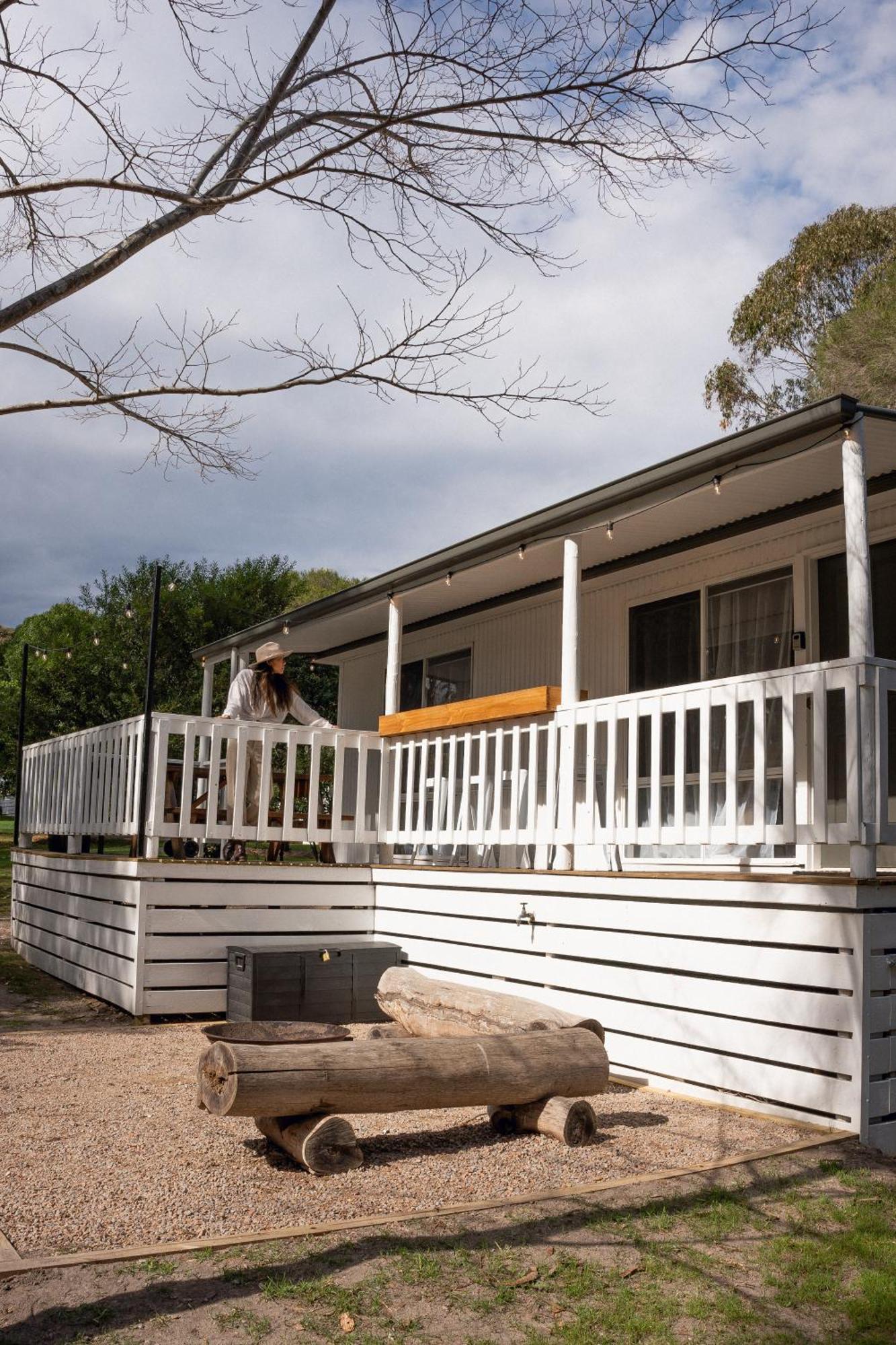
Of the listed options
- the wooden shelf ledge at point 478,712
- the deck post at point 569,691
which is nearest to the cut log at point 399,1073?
the deck post at point 569,691

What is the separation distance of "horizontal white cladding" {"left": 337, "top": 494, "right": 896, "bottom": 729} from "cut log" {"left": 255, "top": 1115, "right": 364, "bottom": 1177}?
486 cm

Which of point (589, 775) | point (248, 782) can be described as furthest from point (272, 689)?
point (589, 775)

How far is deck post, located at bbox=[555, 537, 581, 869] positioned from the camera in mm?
6969

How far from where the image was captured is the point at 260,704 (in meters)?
9.11

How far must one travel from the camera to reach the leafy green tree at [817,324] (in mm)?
23406

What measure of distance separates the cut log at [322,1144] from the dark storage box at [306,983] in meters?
2.96

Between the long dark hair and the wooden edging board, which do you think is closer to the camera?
the wooden edging board

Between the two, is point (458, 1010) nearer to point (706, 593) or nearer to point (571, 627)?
point (571, 627)

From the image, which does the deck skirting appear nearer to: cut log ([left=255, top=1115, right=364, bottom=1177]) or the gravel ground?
the gravel ground

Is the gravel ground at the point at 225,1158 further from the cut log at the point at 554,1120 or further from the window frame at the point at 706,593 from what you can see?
the window frame at the point at 706,593

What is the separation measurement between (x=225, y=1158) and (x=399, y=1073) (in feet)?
2.42

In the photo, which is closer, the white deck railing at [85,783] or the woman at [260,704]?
the white deck railing at [85,783]

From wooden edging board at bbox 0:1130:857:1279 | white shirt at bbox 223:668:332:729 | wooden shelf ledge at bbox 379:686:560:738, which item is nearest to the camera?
wooden edging board at bbox 0:1130:857:1279

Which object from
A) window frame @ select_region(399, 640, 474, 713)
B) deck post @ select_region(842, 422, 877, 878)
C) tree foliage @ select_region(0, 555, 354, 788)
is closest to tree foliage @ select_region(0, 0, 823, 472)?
deck post @ select_region(842, 422, 877, 878)
